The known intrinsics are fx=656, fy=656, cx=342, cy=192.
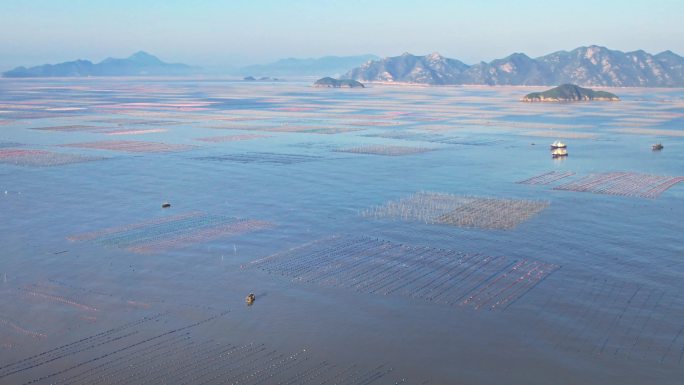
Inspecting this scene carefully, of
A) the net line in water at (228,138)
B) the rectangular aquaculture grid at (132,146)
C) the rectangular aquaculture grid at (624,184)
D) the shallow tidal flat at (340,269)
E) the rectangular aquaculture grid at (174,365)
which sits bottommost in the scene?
the net line in water at (228,138)

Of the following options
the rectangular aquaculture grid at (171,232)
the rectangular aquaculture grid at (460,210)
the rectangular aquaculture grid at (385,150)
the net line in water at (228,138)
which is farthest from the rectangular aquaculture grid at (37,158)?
the rectangular aquaculture grid at (460,210)

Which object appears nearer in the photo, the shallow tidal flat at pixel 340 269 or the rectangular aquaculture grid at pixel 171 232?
the shallow tidal flat at pixel 340 269

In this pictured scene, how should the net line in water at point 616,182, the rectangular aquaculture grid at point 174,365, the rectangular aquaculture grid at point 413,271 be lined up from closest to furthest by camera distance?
the rectangular aquaculture grid at point 174,365
the rectangular aquaculture grid at point 413,271
the net line in water at point 616,182

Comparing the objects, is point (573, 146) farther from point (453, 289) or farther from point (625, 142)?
point (453, 289)

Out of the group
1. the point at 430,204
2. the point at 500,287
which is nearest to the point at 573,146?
the point at 430,204

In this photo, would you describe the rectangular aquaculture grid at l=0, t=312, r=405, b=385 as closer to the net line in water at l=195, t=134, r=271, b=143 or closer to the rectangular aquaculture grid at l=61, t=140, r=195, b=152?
the rectangular aquaculture grid at l=61, t=140, r=195, b=152

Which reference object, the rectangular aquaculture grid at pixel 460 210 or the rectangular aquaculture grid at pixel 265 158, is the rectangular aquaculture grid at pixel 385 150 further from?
the rectangular aquaculture grid at pixel 460 210
